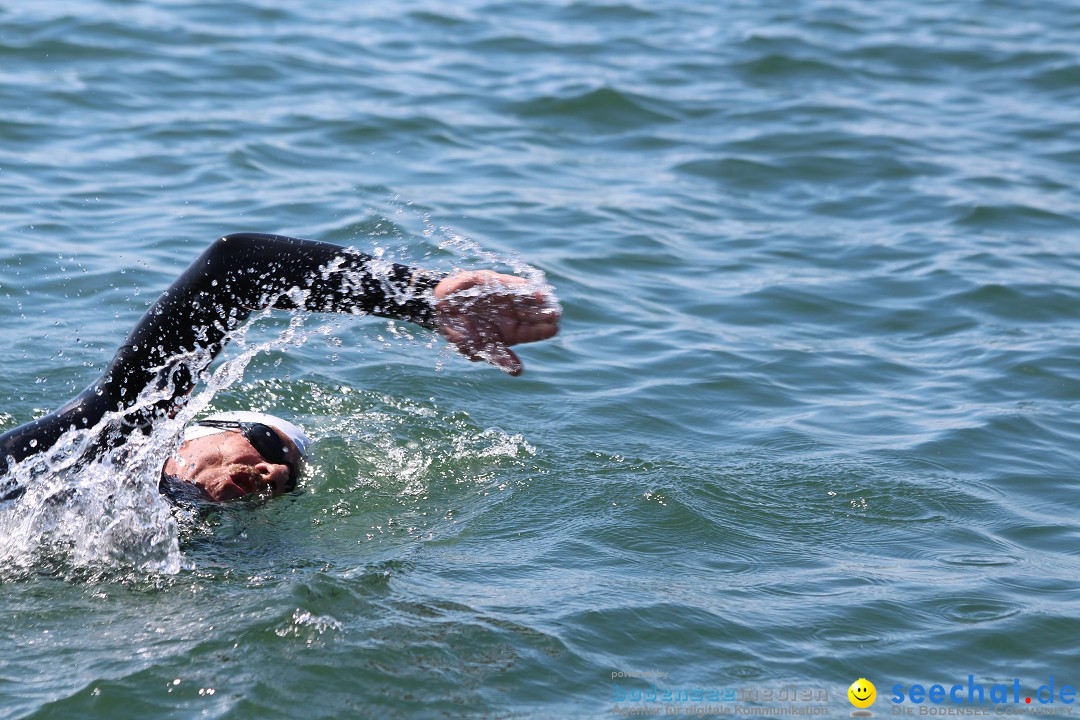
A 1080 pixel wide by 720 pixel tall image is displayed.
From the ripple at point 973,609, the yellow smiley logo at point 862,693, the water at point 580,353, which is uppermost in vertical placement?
the water at point 580,353

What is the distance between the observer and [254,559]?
4.59 metres

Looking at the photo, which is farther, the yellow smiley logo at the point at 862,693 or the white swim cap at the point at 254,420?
the white swim cap at the point at 254,420

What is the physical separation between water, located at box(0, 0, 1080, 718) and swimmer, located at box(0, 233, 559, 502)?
34cm

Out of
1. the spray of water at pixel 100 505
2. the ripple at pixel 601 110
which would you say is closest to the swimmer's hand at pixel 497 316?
the spray of water at pixel 100 505

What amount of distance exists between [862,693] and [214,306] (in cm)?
239

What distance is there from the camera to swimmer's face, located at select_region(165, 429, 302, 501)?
4.96 m

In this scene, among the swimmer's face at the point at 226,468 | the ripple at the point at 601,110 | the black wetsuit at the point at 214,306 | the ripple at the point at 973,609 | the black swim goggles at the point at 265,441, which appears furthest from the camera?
the ripple at the point at 601,110

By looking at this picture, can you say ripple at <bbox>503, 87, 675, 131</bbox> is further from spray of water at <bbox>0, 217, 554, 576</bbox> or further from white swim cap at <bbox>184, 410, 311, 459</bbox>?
spray of water at <bbox>0, 217, 554, 576</bbox>

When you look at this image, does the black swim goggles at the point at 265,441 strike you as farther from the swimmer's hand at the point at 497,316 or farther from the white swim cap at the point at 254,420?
the swimmer's hand at the point at 497,316

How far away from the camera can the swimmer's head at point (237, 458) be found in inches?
195

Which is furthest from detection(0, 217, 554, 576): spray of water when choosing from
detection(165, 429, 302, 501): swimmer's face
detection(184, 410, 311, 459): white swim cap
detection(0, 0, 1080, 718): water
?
detection(184, 410, 311, 459): white swim cap

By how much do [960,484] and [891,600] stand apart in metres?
1.21

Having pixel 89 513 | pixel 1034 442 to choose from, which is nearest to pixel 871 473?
pixel 1034 442

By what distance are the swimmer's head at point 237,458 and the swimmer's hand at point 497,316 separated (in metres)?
1.32
